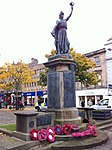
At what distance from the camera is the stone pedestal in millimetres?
10039

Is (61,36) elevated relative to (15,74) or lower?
lower

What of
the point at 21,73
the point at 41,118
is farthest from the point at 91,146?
the point at 21,73

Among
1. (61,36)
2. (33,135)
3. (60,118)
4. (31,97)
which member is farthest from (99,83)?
(33,135)

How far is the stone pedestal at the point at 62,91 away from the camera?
10039 millimetres

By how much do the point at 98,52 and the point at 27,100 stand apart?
29.3m

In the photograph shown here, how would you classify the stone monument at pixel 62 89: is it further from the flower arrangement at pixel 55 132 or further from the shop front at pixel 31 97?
the shop front at pixel 31 97

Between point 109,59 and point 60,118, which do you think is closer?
point 60,118

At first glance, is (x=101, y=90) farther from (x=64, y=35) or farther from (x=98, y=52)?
(x=64, y=35)

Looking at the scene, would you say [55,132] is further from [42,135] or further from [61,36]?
[61,36]

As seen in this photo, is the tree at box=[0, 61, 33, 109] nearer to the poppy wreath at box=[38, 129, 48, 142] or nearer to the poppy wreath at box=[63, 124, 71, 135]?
the poppy wreath at box=[63, 124, 71, 135]

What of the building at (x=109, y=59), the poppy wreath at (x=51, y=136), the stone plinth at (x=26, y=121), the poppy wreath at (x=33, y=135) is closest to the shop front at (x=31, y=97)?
the building at (x=109, y=59)

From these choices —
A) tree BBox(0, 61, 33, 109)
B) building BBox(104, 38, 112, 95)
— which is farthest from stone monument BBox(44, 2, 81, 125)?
building BBox(104, 38, 112, 95)

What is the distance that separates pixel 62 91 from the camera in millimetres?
10266

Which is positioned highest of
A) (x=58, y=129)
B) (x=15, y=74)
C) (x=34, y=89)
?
(x=15, y=74)
